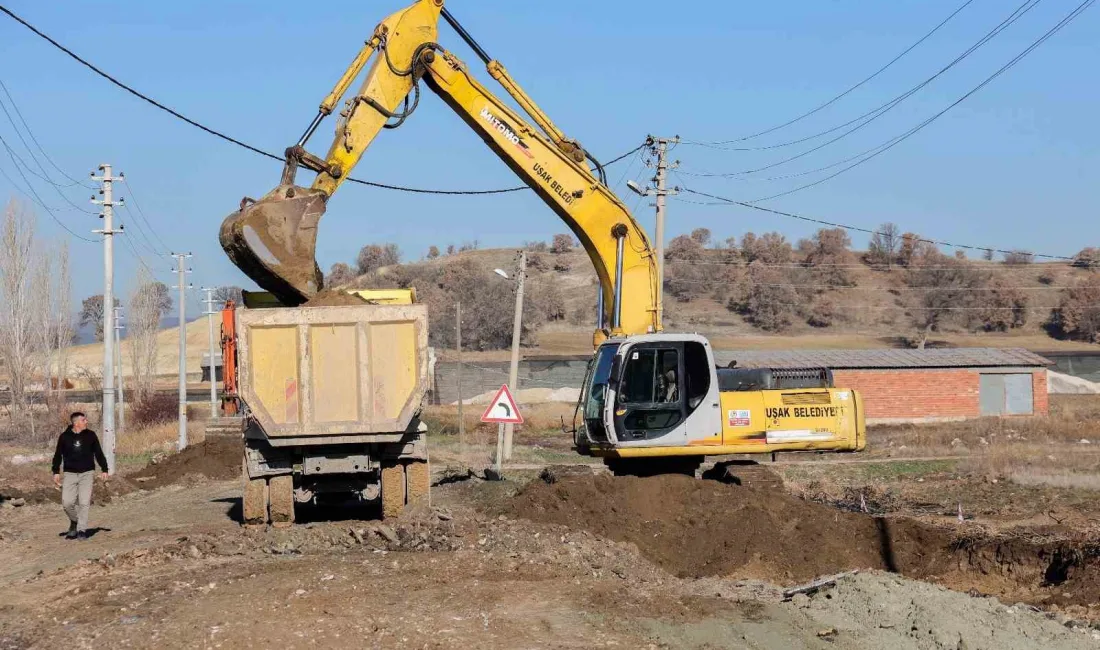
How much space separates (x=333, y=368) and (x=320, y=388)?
0.95 ft

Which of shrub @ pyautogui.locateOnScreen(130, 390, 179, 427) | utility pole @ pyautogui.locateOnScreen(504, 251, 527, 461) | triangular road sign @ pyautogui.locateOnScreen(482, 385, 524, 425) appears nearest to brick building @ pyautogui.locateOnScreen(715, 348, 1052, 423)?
utility pole @ pyautogui.locateOnScreen(504, 251, 527, 461)

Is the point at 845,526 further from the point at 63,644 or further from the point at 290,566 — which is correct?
the point at 63,644

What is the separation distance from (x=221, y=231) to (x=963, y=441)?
98.2 ft

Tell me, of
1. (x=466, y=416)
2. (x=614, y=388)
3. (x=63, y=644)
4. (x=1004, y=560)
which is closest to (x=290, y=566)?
(x=63, y=644)

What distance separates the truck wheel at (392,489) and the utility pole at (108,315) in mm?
13905

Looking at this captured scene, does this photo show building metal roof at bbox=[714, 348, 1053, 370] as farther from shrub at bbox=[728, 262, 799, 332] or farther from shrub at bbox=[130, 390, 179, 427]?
shrub at bbox=[728, 262, 799, 332]

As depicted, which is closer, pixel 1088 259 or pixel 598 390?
pixel 598 390

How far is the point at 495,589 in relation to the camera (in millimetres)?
11422

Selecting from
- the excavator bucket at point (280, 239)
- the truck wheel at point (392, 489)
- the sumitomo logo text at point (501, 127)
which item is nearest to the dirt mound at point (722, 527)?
the truck wheel at point (392, 489)

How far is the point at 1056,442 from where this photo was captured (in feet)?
125

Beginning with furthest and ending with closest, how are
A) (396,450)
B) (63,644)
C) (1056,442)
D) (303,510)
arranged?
(1056,442) → (303,510) → (396,450) → (63,644)

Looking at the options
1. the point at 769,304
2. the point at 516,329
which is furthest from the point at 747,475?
the point at 769,304

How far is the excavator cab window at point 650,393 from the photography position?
17297 mm

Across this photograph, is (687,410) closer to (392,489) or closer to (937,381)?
(392,489)
